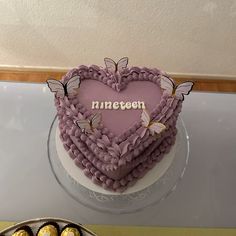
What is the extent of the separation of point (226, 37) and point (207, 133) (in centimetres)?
52

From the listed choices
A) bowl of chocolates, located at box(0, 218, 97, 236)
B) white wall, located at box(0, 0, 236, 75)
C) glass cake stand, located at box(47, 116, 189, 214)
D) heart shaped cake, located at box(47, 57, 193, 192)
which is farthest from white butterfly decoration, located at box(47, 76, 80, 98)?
white wall, located at box(0, 0, 236, 75)

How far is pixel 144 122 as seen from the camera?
85cm

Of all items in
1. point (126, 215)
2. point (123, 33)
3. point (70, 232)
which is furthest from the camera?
point (123, 33)

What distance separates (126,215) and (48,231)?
212 mm

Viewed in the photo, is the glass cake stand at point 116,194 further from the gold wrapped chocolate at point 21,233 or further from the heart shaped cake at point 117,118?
the gold wrapped chocolate at point 21,233

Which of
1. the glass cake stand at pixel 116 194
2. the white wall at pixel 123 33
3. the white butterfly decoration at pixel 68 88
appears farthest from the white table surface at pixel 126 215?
the white wall at pixel 123 33

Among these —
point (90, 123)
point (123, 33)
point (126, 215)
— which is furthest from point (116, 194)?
point (123, 33)

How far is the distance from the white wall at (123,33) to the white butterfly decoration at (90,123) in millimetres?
586

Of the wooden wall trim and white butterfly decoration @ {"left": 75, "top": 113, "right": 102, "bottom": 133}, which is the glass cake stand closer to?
white butterfly decoration @ {"left": 75, "top": 113, "right": 102, "bottom": 133}

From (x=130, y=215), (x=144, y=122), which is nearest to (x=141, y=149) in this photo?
(x=144, y=122)

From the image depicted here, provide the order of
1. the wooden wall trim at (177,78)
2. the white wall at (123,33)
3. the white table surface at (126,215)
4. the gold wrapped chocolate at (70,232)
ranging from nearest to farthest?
the gold wrapped chocolate at (70,232), the white table surface at (126,215), the white wall at (123,33), the wooden wall trim at (177,78)

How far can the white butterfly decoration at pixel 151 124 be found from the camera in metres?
0.83

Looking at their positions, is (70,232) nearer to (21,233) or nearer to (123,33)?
(21,233)

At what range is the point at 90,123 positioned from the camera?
83 centimetres
